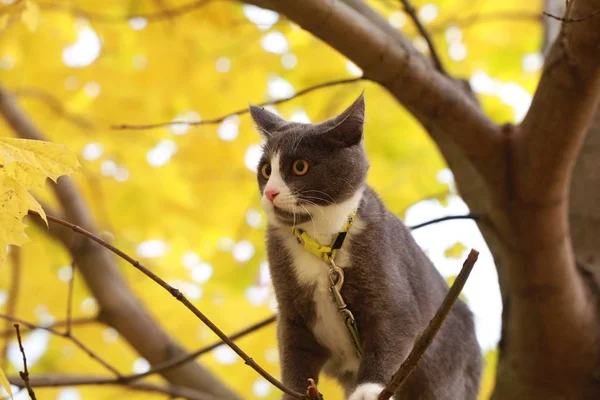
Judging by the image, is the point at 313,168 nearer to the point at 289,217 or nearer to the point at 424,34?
the point at 289,217

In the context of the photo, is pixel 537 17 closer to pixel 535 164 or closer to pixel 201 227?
pixel 535 164

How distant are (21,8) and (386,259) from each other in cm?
188

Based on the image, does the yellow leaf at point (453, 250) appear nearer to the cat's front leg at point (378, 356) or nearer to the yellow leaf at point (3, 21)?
the cat's front leg at point (378, 356)

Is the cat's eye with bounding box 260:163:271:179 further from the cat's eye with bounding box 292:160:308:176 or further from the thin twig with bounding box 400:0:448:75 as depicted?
the thin twig with bounding box 400:0:448:75

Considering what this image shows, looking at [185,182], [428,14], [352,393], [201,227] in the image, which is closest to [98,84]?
[185,182]

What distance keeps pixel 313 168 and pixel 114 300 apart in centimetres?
167

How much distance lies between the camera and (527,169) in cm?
252

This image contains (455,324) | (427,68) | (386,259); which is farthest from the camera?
(455,324)

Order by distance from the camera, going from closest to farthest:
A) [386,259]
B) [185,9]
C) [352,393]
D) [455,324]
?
[352,393] → [386,259] → [455,324] → [185,9]

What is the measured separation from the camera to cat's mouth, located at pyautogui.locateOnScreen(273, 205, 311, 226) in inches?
90.9

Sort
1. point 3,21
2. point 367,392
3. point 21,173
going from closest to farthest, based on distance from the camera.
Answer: point 21,173, point 367,392, point 3,21

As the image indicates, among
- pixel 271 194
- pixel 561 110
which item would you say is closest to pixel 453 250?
pixel 561 110

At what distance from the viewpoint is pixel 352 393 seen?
2150 mm

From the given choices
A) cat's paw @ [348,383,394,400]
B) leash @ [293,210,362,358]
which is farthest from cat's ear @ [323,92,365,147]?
cat's paw @ [348,383,394,400]
